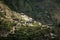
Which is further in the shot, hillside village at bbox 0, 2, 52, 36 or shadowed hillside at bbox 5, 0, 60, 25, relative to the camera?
shadowed hillside at bbox 5, 0, 60, 25

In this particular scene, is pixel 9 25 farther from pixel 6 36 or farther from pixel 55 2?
pixel 55 2

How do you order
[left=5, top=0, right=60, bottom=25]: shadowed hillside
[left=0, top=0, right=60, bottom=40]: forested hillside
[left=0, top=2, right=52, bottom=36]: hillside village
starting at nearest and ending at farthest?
1. [left=0, top=0, right=60, bottom=40]: forested hillside
2. [left=0, top=2, right=52, bottom=36]: hillside village
3. [left=5, top=0, right=60, bottom=25]: shadowed hillside

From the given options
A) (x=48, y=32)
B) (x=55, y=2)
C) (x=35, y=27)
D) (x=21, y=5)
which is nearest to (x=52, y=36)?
(x=48, y=32)

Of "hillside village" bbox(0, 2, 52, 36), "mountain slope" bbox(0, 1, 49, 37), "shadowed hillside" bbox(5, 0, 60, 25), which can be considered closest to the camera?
"mountain slope" bbox(0, 1, 49, 37)

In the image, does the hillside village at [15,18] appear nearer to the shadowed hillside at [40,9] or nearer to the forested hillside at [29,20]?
the forested hillside at [29,20]

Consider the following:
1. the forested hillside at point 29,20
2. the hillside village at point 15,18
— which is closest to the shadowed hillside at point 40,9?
the forested hillside at point 29,20

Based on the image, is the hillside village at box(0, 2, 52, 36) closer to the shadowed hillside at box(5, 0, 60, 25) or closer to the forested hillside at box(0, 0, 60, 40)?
the forested hillside at box(0, 0, 60, 40)

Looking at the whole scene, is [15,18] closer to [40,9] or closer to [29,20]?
[29,20]

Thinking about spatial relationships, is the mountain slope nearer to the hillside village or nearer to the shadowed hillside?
the hillside village

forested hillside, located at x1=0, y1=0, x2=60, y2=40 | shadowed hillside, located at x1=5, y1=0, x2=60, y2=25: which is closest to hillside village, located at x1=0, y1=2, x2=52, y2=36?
forested hillside, located at x1=0, y1=0, x2=60, y2=40

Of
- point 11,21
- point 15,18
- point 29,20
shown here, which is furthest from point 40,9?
point 11,21
